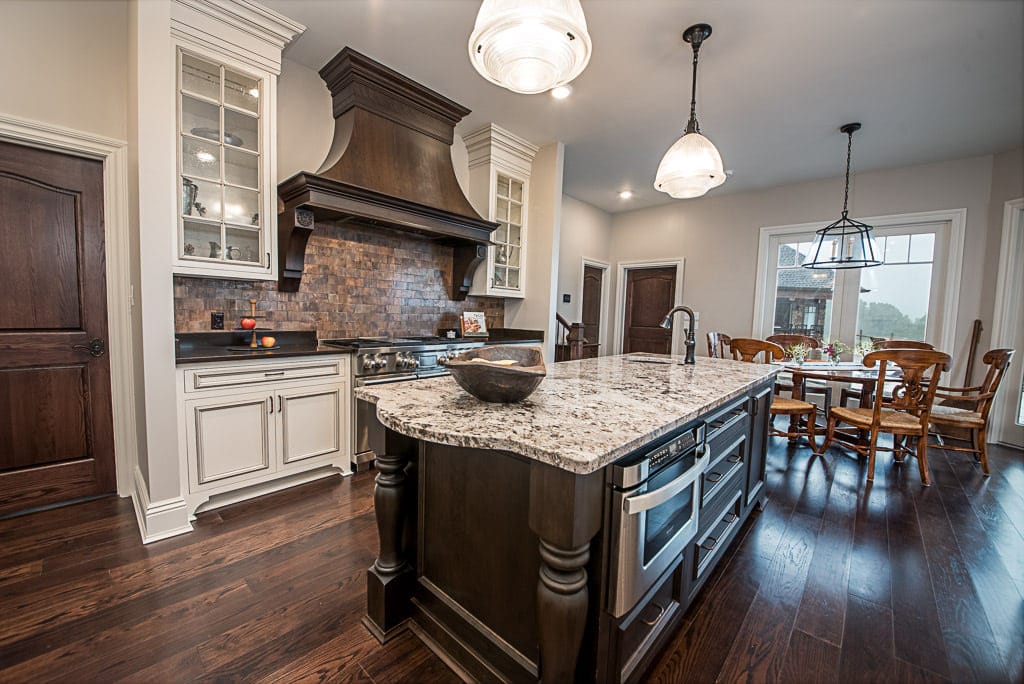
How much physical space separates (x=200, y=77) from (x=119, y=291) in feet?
Result: 4.44

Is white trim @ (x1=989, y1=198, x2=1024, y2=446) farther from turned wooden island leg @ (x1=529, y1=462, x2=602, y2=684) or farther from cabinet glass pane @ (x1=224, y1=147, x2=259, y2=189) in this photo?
cabinet glass pane @ (x1=224, y1=147, x2=259, y2=189)

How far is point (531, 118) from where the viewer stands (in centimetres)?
369

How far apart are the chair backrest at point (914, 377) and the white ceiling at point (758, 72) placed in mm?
1930

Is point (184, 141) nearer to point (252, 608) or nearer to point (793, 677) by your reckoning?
point (252, 608)

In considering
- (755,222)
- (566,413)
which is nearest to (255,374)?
(566,413)

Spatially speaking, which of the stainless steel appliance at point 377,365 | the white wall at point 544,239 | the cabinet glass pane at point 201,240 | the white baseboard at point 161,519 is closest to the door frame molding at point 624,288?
the white wall at point 544,239

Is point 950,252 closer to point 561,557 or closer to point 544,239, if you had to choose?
point 544,239

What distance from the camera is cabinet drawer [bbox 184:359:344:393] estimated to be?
222 cm

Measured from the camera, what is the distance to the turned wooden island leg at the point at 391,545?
1.47 metres

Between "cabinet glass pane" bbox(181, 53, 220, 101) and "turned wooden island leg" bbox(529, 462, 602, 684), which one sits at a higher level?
"cabinet glass pane" bbox(181, 53, 220, 101)

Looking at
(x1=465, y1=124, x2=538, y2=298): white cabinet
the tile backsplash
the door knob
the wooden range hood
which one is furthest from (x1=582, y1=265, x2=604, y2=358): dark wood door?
the door knob

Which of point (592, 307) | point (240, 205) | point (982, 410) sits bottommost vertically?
point (982, 410)

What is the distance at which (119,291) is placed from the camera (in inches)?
97.9

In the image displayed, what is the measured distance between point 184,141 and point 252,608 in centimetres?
244
